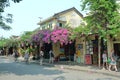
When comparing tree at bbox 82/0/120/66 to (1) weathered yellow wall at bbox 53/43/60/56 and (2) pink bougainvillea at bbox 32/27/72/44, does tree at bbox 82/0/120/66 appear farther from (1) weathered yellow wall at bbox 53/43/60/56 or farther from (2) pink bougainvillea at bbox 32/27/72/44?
(1) weathered yellow wall at bbox 53/43/60/56

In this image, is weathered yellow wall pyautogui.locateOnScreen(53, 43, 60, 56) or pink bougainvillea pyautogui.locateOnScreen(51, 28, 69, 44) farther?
weathered yellow wall pyautogui.locateOnScreen(53, 43, 60, 56)

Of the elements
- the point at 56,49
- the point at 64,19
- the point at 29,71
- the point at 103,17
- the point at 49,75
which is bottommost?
the point at 49,75

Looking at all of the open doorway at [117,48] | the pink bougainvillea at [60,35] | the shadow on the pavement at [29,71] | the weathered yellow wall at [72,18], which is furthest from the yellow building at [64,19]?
the shadow on the pavement at [29,71]

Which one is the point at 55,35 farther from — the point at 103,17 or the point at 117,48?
the point at 103,17

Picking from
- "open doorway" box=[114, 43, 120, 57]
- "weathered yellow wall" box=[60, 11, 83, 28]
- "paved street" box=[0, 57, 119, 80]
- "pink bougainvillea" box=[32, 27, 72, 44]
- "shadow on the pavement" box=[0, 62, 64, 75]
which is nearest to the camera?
"paved street" box=[0, 57, 119, 80]

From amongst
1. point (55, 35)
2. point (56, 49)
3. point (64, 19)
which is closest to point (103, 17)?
point (55, 35)

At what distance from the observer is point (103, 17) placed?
926 inches

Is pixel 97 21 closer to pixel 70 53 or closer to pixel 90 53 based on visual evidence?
pixel 90 53

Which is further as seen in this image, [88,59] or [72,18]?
[72,18]

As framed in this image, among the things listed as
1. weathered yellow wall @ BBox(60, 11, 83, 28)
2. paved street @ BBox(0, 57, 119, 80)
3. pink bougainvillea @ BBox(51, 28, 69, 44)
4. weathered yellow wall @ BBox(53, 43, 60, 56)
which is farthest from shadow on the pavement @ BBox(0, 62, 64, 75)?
weathered yellow wall @ BBox(60, 11, 83, 28)

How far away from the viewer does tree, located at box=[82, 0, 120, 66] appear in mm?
22594

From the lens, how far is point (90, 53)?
31250 mm

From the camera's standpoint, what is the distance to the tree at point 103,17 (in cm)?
2259

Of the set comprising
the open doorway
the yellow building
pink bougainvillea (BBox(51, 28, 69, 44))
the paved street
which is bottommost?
the paved street
